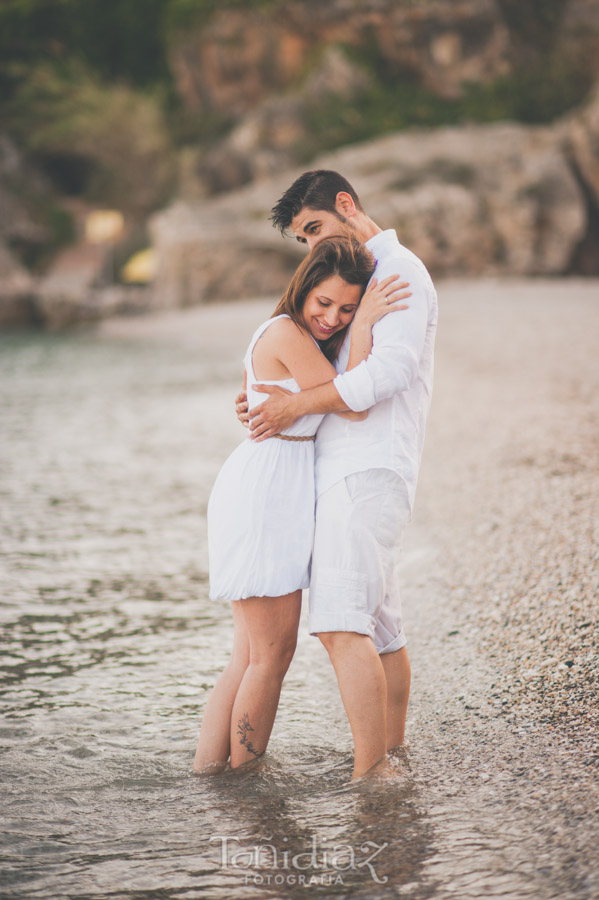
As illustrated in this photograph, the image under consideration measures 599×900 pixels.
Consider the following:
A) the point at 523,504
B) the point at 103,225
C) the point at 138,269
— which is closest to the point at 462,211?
the point at 138,269

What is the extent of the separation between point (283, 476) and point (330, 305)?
53cm

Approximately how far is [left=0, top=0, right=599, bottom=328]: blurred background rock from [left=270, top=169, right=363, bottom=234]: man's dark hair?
14.8 m

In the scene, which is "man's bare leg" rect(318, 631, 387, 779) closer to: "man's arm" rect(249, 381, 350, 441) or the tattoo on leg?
the tattoo on leg

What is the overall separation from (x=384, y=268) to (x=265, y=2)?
23393 mm

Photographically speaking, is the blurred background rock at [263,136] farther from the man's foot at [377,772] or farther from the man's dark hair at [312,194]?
the man's foot at [377,772]

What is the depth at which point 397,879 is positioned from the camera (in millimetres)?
2461

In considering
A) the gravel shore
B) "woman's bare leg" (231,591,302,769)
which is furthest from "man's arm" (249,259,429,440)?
the gravel shore

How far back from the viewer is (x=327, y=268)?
2.92m

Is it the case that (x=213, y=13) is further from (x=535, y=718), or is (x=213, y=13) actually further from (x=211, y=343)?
(x=535, y=718)

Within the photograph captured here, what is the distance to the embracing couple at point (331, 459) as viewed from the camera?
2.87 m

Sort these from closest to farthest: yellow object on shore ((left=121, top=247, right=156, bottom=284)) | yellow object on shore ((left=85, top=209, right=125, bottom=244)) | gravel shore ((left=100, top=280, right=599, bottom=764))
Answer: gravel shore ((left=100, top=280, right=599, bottom=764)), yellow object on shore ((left=85, top=209, right=125, bottom=244)), yellow object on shore ((left=121, top=247, right=156, bottom=284))

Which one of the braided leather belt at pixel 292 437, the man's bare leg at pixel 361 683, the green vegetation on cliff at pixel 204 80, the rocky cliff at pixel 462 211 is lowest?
the man's bare leg at pixel 361 683

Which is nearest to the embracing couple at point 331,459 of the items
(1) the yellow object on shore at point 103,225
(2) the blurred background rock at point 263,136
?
(2) the blurred background rock at point 263,136

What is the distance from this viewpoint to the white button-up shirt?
2.81m
